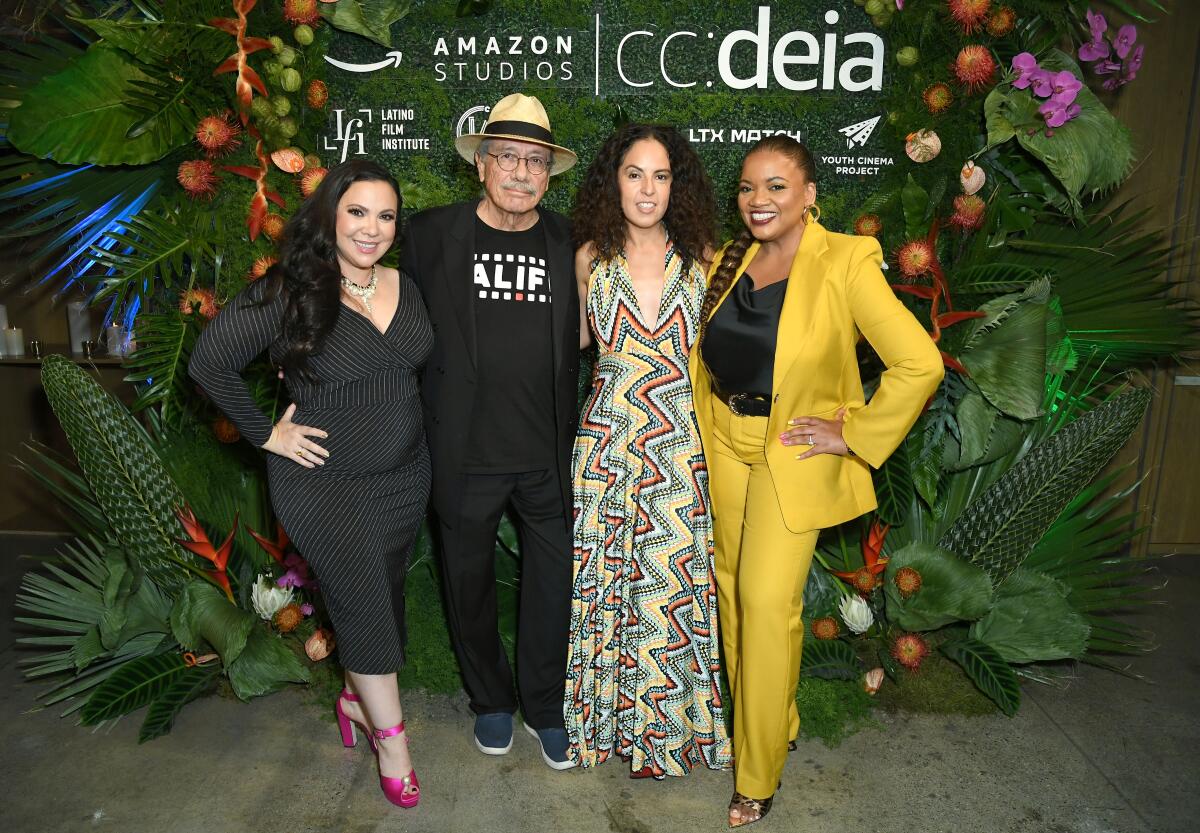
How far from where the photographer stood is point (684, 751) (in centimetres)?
290

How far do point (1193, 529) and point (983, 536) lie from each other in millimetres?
2298

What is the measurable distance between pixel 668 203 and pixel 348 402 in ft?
3.43

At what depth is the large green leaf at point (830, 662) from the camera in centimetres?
337

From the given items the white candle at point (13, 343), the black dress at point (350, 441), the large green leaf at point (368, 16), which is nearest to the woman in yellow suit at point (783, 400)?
Answer: the black dress at point (350, 441)

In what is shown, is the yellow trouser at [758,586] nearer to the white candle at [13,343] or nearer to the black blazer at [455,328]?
the black blazer at [455,328]

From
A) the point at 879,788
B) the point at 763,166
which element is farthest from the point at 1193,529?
the point at 763,166

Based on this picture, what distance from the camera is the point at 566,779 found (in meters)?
2.93

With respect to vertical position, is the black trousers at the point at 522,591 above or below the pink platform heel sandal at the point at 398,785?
above

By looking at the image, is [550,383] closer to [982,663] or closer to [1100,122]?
[982,663]

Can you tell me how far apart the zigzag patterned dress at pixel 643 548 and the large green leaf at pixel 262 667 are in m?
1.08

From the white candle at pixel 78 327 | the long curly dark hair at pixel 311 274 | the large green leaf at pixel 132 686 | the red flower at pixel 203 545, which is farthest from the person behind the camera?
the white candle at pixel 78 327

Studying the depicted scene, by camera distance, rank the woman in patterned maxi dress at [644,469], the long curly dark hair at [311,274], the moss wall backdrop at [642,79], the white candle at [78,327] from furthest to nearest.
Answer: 1. the white candle at [78,327]
2. the moss wall backdrop at [642,79]
3. the woman in patterned maxi dress at [644,469]
4. the long curly dark hair at [311,274]

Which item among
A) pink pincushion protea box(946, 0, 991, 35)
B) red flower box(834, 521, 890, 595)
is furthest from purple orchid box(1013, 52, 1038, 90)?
red flower box(834, 521, 890, 595)

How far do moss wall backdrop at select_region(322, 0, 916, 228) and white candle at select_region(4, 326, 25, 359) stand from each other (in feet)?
8.31
